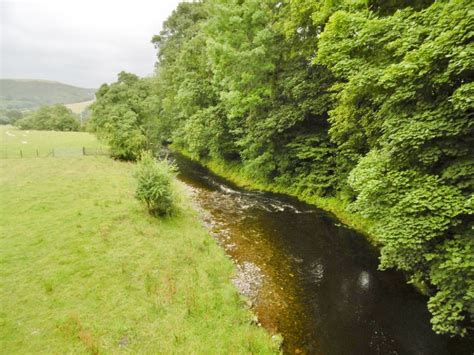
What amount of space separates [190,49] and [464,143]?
96.4ft

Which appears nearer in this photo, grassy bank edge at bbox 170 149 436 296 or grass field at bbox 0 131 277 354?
grass field at bbox 0 131 277 354

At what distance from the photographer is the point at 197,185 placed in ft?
74.5

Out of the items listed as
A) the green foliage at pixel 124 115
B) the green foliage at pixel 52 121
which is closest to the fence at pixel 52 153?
the green foliage at pixel 124 115

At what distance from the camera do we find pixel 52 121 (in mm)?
71938

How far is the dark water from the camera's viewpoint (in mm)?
6703

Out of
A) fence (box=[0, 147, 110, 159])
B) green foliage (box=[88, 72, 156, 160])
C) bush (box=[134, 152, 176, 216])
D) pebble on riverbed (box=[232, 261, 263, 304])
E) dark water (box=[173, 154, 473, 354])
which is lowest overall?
pebble on riverbed (box=[232, 261, 263, 304])

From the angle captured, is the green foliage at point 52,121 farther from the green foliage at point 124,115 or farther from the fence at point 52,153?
the green foliage at point 124,115

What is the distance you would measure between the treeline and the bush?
26.8 feet

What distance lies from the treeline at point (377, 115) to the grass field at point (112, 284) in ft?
15.1

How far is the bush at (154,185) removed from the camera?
40.1 ft

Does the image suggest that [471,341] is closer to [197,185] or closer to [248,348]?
[248,348]

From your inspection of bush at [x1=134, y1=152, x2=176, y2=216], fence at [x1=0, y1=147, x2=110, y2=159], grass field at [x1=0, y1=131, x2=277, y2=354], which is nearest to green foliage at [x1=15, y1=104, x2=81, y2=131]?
fence at [x1=0, y1=147, x2=110, y2=159]

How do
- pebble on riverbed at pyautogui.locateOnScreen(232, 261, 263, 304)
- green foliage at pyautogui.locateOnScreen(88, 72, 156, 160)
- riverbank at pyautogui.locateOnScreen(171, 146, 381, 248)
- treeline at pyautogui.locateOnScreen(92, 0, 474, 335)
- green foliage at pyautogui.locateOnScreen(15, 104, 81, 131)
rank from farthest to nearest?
1. green foliage at pyautogui.locateOnScreen(15, 104, 81, 131)
2. green foliage at pyautogui.locateOnScreen(88, 72, 156, 160)
3. riverbank at pyautogui.locateOnScreen(171, 146, 381, 248)
4. pebble on riverbed at pyautogui.locateOnScreen(232, 261, 263, 304)
5. treeline at pyautogui.locateOnScreen(92, 0, 474, 335)

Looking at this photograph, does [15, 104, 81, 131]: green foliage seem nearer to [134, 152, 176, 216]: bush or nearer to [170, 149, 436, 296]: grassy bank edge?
[170, 149, 436, 296]: grassy bank edge
